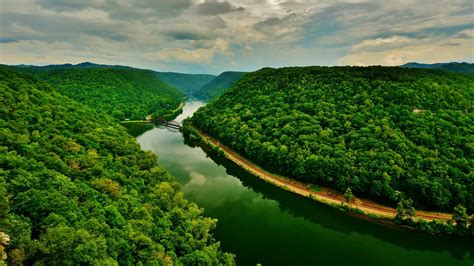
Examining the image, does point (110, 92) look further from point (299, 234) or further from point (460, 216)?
point (460, 216)

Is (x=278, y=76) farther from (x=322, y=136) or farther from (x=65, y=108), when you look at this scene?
(x=65, y=108)

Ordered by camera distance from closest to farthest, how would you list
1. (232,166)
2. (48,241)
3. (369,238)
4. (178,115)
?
(48,241), (369,238), (232,166), (178,115)

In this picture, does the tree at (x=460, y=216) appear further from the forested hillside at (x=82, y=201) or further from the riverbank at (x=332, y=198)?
the forested hillside at (x=82, y=201)

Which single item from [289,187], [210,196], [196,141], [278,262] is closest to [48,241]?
[278,262]

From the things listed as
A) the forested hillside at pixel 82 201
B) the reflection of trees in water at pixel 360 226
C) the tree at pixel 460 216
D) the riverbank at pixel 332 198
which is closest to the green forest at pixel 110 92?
the forested hillside at pixel 82 201

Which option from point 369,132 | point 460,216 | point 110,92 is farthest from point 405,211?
point 110,92

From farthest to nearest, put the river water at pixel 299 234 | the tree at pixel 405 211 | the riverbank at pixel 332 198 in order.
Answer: the riverbank at pixel 332 198 < the tree at pixel 405 211 < the river water at pixel 299 234

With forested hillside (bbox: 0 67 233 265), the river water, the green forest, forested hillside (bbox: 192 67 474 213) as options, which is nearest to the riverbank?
forested hillside (bbox: 192 67 474 213)
